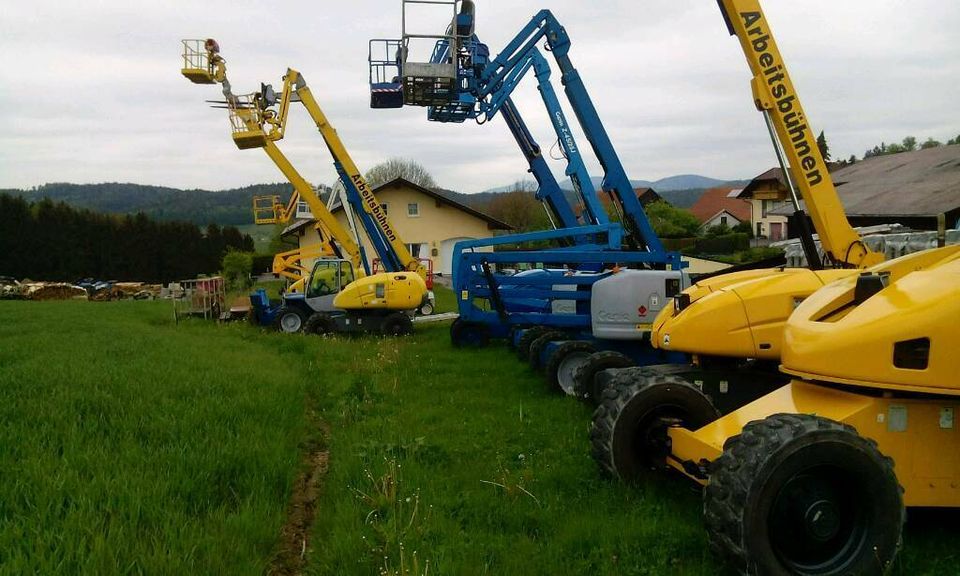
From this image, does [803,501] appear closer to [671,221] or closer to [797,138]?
[797,138]

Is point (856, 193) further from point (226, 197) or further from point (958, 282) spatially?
point (226, 197)

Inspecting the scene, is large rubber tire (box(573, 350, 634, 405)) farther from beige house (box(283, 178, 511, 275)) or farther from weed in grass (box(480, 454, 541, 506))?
beige house (box(283, 178, 511, 275))

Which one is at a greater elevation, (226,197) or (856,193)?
(226,197)

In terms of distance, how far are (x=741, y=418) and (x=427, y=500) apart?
246 cm

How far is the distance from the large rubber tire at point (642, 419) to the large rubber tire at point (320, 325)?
12900mm

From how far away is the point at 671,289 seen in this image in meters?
9.80

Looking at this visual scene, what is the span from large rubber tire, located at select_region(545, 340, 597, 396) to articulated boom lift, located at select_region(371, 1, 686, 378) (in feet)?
4.95

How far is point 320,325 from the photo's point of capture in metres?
17.8

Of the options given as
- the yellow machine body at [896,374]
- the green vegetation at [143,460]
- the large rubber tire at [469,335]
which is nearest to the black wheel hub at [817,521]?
the yellow machine body at [896,374]

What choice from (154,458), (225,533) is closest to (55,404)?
(154,458)

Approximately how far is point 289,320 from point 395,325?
306 centimetres

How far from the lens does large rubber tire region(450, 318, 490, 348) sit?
589 inches

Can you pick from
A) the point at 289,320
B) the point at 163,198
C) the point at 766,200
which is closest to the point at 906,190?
the point at 289,320

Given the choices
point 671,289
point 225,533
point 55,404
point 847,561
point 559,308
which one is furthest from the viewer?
point 559,308
